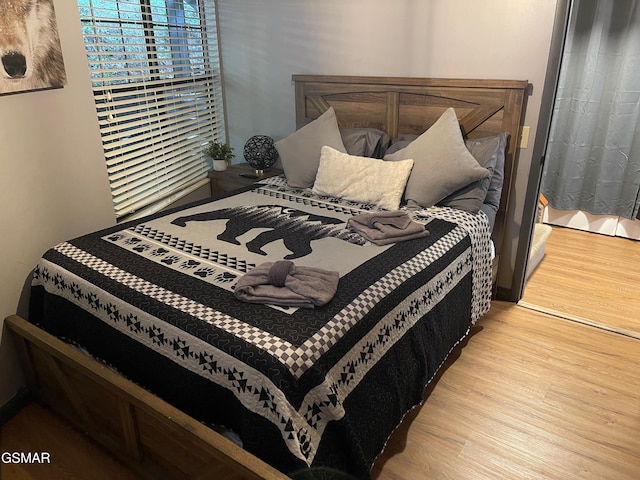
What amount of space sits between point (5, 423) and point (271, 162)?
219 centimetres

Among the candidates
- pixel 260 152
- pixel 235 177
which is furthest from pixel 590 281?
pixel 235 177

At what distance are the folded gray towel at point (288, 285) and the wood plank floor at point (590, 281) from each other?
187 cm

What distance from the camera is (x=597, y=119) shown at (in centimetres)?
380

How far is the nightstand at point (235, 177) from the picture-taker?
3.39m

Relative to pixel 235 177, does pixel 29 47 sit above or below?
above

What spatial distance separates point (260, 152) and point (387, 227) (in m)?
1.47

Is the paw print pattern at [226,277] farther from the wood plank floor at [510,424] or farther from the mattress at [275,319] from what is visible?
the wood plank floor at [510,424]

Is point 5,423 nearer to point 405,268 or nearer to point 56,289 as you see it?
point 56,289

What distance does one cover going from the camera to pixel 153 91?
3049 mm

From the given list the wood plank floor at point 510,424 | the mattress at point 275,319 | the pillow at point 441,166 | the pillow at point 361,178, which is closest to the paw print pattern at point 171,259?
the mattress at point 275,319

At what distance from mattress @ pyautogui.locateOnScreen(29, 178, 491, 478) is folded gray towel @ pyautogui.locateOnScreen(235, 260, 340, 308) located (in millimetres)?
31

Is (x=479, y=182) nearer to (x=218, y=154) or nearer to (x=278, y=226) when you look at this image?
(x=278, y=226)

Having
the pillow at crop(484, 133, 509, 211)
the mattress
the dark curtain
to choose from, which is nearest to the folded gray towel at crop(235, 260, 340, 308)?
the mattress

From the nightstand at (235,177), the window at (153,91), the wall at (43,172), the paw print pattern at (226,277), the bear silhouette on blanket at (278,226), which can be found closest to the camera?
the paw print pattern at (226,277)
